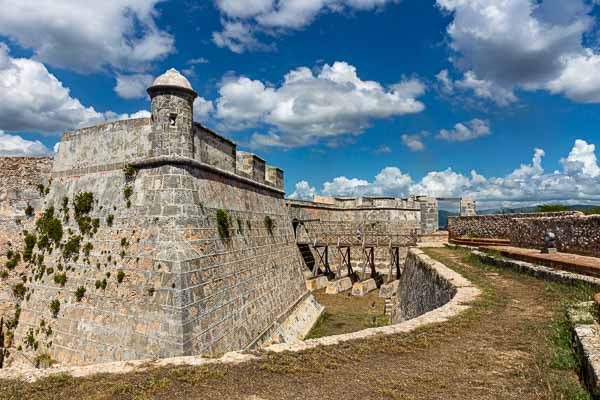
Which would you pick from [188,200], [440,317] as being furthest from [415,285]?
[188,200]

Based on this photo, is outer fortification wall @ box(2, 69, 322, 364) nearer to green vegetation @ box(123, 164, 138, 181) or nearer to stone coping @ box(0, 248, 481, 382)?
green vegetation @ box(123, 164, 138, 181)

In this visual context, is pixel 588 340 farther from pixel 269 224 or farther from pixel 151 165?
pixel 269 224

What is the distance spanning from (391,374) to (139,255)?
19.3 feet

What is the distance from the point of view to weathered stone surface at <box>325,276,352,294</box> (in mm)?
21406

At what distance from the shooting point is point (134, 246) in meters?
8.08

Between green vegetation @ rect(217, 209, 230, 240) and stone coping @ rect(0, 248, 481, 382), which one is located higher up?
green vegetation @ rect(217, 209, 230, 240)

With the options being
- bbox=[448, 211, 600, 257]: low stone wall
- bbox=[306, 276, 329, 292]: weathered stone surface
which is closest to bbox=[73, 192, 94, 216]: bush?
bbox=[306, 276, 329, 292]: weathered stone surface

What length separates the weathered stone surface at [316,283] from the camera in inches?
845

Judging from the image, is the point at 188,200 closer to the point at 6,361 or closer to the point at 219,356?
the point at 219,356

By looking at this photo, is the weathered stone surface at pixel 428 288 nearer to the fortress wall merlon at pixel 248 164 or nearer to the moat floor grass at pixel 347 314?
the moat floor grass at pixel 347 314

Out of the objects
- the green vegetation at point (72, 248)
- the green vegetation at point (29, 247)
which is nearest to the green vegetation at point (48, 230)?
the green vegetation at point (29, 247)

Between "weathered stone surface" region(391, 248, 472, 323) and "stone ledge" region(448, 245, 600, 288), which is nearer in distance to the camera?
"stone ledge" region(448, 245, 600, 288)

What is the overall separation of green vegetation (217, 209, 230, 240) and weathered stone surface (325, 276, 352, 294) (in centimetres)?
1279

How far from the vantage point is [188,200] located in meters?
8.38
